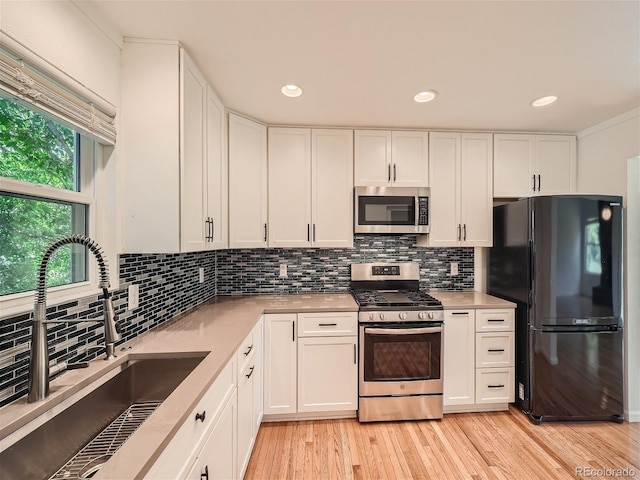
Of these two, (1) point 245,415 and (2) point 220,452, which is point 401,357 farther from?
(2) point 220,452

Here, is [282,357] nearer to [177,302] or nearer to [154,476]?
[177,302]

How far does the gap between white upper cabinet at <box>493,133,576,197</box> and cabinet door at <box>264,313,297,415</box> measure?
87.7 inches

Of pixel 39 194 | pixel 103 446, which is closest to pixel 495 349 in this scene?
pixel 103 446

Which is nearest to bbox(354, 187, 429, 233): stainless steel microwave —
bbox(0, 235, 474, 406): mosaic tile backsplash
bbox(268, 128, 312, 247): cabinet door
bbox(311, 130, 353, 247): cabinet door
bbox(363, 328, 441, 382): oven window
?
bbox(311, 130, 353, 247): cabinet door

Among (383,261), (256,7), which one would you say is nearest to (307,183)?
(383,261)

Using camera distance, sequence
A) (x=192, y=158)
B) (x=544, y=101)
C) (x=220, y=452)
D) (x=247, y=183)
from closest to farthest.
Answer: (x=220, y=452) → (x=192, y=158) → (x=544, y=101) → (x=247, y=183)

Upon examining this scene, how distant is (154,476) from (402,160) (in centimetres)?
254

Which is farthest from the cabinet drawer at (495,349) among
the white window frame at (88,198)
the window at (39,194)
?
the window at (39,194)

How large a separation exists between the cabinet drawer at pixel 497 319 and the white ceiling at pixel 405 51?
5.22 feet

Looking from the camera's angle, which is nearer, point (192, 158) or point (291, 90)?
point (192, 158)

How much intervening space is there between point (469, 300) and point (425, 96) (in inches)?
67.0

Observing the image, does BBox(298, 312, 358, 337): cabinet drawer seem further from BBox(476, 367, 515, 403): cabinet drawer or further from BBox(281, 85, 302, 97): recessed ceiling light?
BBox(281, 85, 302, 97): recessed ceiling light

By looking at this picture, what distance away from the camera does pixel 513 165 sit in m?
2.59

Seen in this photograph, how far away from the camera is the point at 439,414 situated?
2.20 metres
